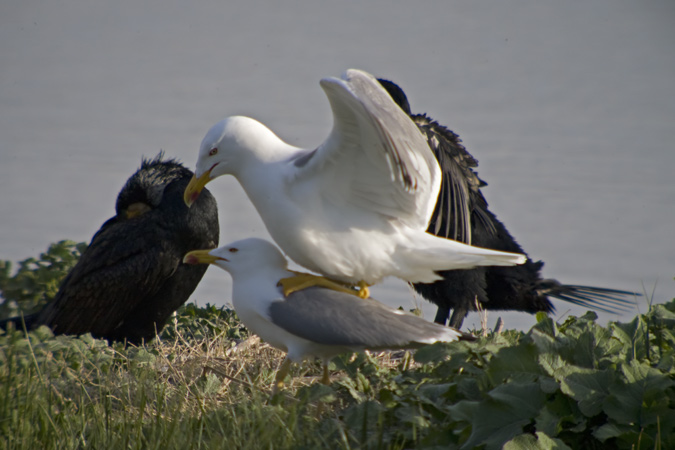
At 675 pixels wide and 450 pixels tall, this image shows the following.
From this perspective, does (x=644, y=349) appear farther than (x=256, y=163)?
No

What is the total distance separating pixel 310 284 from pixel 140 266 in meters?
1.62

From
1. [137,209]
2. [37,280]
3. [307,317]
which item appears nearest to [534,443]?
[307,317]

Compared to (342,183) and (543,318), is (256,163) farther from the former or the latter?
(543,318)

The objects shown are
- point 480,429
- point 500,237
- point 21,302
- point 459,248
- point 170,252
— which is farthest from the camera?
point 21,302

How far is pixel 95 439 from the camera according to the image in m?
2.48

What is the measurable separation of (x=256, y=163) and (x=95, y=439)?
107 centimetres

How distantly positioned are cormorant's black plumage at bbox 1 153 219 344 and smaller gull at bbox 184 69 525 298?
1279 millimetres

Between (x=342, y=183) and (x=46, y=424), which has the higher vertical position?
(x=342, y=183)

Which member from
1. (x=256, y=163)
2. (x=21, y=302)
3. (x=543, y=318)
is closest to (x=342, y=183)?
(x=256, y=163)

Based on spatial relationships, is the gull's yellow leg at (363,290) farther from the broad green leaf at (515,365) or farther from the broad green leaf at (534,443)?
the broad green leaf at (534,443)

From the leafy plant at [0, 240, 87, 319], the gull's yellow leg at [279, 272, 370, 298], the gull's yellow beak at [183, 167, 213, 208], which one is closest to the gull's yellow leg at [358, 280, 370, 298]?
the gull's yellow leg at [279, 272, 370, 298]

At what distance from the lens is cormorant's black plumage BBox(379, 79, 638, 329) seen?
13.4 feet

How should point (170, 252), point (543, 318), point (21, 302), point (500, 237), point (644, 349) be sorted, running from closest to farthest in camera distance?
1. point (644, 349)
2. point (543, 318)
3. point (170, 252)
4. point (500, 237)
5. point (21, 302)

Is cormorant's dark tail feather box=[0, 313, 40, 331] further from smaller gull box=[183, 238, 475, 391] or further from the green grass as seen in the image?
smaller gull box=[183, 238, 475, 391]
